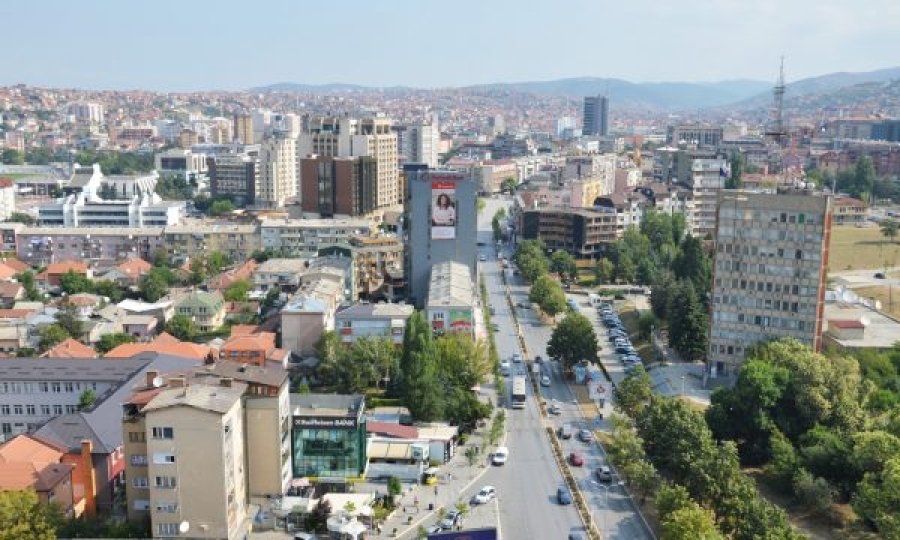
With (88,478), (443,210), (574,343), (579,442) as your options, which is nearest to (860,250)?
(443,210)

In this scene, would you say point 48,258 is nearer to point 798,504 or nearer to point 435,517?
point 435,517

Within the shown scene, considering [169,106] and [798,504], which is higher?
[169,106]

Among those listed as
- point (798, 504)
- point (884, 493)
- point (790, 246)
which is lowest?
point (798, 504)

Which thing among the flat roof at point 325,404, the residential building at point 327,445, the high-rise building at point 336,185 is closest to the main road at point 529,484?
the residential building at point 327,445

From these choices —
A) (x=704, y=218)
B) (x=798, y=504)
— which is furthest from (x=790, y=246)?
(x=704, y=218)

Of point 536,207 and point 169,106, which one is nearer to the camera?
point 536,207
